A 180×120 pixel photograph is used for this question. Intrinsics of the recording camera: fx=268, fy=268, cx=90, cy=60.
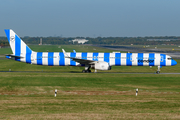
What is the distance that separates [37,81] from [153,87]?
16.8 m

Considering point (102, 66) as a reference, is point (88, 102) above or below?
below

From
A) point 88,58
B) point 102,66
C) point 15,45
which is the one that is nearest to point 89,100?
point 102,66

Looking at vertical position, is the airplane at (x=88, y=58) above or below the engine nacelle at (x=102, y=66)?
above

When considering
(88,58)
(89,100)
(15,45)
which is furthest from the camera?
(15,45)

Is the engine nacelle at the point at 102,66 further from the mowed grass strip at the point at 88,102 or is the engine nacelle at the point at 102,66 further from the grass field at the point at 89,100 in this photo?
the mowed grass strip at the point at 88,102

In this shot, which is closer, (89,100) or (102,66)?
(89,100)

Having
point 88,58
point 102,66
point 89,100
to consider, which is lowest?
point 89,100

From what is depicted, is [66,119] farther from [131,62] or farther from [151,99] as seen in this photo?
[131,62]

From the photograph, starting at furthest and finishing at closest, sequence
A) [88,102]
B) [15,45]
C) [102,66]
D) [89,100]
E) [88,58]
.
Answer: [15,45]
[88,58]
[102,66]
[89,100]
[88,102]

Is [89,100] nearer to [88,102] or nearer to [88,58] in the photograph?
[88,102]

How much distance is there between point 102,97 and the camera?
2798 cm

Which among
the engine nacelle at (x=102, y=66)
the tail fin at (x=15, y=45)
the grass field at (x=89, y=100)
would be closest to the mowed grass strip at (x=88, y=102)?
the grass field at (x=89, y=100)

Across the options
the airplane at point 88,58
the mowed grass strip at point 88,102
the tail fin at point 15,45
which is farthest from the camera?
the tail fin at point 15,45

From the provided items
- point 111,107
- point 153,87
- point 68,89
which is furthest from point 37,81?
A: point 111,107
